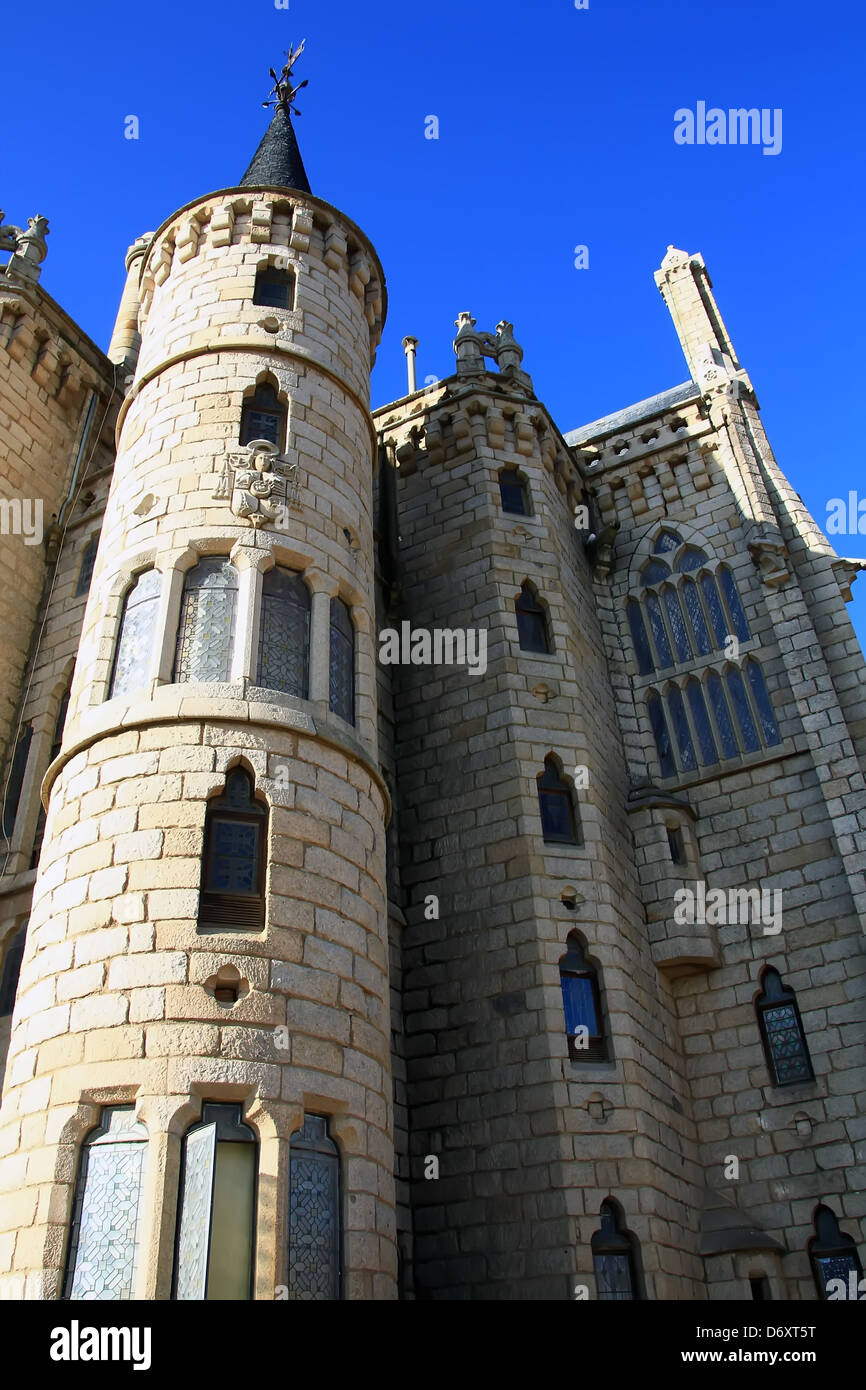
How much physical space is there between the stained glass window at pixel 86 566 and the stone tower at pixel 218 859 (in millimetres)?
3567

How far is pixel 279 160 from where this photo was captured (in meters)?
16.8

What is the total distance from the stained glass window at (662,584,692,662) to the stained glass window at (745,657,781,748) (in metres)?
1.21

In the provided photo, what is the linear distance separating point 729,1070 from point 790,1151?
48.2 inches

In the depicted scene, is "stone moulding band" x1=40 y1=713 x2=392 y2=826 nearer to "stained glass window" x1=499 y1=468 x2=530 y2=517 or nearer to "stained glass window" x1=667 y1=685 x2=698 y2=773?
"stained glass window" x1=667 y1=685 x2=698 y2=773

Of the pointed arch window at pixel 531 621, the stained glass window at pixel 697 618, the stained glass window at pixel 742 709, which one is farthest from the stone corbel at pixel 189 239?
the stained glass window at pixel 742 709

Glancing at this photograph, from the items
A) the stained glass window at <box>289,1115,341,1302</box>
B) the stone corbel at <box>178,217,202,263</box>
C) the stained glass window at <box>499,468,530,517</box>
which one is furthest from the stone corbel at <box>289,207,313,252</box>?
the stained glass window at <box>289,1115,341,1302</box>

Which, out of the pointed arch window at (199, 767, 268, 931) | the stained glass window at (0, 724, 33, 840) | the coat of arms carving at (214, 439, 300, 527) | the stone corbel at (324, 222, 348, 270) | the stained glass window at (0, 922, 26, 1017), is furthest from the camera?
the stone corbel at (324, 222, 348, 270)

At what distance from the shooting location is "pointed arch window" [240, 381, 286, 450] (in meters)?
12.0

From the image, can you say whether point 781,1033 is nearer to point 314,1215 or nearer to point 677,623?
point 677,623

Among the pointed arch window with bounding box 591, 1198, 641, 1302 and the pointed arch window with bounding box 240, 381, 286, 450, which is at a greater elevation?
the pointed arch window with bounding box 240, 381, 286, 450

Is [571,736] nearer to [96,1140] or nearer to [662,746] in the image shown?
[662,746]

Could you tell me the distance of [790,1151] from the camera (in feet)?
42.8

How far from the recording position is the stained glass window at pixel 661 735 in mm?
17016
